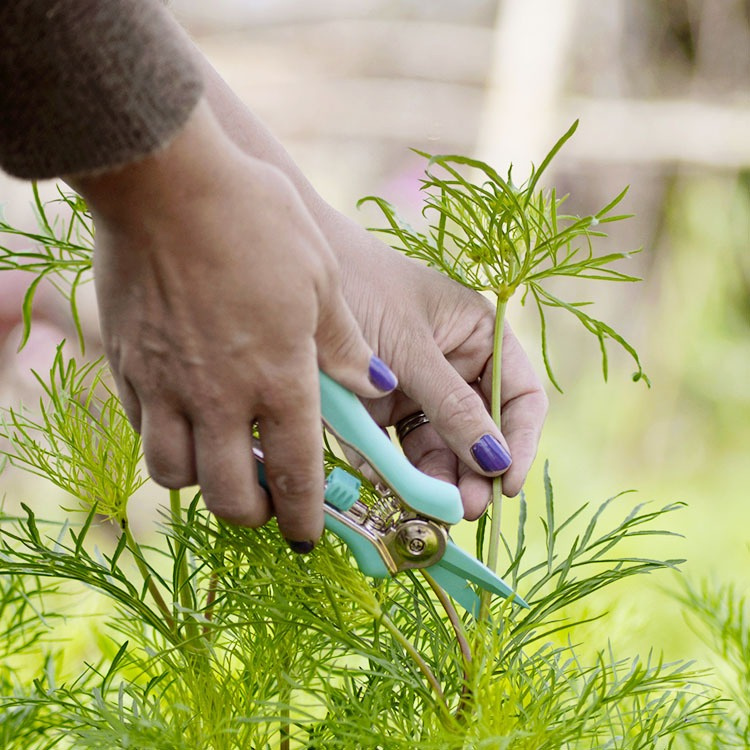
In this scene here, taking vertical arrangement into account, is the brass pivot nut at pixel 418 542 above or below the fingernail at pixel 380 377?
below

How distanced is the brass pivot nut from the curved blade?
0.4 inches

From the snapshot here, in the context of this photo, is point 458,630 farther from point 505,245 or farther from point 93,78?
point 93,78

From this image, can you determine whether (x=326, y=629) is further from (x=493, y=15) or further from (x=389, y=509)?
(x=493, y=15)

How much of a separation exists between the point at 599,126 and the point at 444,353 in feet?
6.79

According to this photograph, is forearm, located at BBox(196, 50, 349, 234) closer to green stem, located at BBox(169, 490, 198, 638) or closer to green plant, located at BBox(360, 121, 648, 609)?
green plant, located at BBox(360, 121, 648, 609)

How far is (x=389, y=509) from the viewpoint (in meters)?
0.60

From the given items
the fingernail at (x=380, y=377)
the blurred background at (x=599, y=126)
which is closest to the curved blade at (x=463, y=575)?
the fingernail at (x=380, y=377)

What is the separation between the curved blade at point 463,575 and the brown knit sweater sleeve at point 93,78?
0.31 m

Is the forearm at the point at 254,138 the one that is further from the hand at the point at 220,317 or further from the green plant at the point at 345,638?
the hand at the point at 220,317

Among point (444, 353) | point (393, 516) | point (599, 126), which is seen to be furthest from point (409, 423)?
point (599, 126)

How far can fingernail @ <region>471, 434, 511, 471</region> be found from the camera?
2.09 ft

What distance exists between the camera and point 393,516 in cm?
59

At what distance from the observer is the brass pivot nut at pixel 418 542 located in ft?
1.90

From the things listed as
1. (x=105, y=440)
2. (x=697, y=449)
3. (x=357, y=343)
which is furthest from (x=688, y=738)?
(x=697, y=449)
